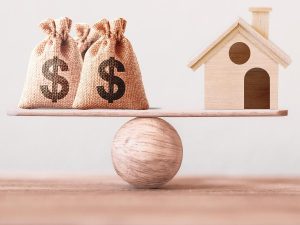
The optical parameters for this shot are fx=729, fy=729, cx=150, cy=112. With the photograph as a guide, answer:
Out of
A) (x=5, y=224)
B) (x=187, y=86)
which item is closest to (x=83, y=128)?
(x=187, y=86)

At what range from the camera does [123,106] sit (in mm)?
1724

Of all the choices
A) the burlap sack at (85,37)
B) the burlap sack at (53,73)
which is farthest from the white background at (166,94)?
the burlap sack at (53,73)

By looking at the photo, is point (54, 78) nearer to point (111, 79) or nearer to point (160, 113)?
point (111, 79)

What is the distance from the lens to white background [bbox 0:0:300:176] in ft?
7.50

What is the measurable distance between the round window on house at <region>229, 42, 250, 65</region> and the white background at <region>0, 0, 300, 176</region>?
0.53 m

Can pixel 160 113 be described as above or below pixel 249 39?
below

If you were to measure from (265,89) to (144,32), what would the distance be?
65cm

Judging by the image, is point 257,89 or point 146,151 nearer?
point 146,151

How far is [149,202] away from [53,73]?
1.41 ft

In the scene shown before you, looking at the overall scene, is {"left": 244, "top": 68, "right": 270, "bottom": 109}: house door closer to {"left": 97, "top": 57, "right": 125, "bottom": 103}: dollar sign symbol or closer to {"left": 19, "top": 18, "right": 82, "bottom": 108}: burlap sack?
{"left": 97, "top": 57, "right": 125, "bottom": 103}: dollar sign symbol

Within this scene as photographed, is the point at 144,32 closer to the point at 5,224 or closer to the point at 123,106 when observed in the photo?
the point at 123,106

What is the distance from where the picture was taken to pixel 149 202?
153 cm

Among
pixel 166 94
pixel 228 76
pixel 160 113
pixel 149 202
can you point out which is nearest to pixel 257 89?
pixel 228 76

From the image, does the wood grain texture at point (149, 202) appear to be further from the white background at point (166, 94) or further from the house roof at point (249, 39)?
the white background at point (166, 94)
